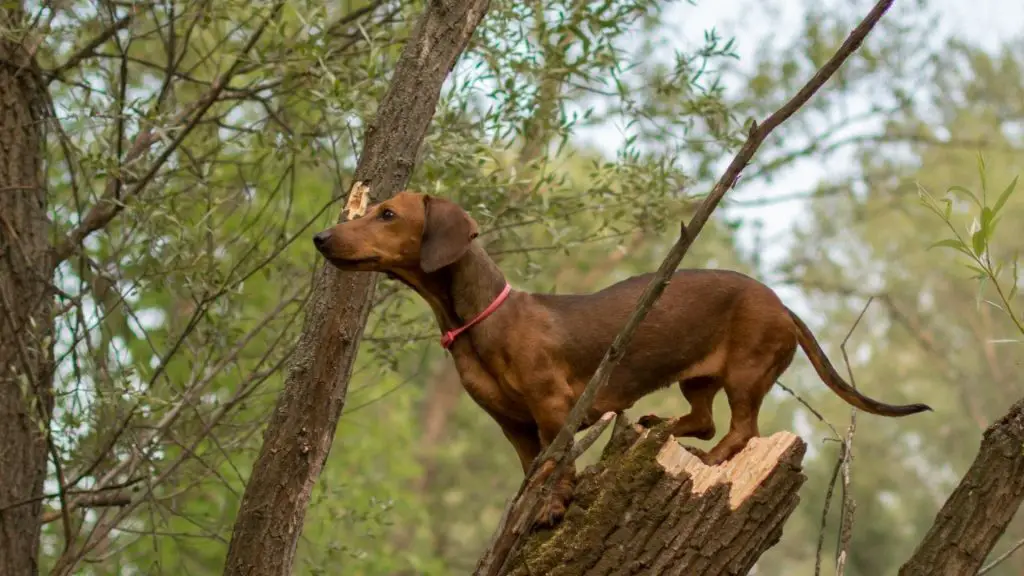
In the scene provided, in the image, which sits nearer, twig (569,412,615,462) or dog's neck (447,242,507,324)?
twig (569,412,615,462)

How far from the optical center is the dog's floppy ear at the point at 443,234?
5.48 metres

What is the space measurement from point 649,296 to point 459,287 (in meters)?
1.47

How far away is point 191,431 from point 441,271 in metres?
4.05

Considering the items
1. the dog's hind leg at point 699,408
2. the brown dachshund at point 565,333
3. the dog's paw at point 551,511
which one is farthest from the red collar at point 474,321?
the dog's hind leg at point 699,408

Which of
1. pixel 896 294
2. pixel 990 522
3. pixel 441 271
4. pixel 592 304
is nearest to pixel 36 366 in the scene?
pixel 441 271

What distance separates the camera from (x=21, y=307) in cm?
720

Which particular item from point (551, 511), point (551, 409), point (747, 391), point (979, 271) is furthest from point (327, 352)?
point (979, 271)

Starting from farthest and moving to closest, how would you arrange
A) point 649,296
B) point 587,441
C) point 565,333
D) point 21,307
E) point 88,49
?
point 88,49 → point 21,307 → point 565,333 → point 587,441 → point 649,296

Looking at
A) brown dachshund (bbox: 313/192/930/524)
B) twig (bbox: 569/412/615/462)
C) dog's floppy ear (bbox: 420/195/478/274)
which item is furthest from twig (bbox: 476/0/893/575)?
dog's floppy ear (bbox: 420/195/478/274)

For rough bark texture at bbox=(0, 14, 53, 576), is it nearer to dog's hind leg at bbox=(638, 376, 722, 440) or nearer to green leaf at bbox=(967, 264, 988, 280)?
dog's hind leg at bbox=(638, 376, 722, 440)

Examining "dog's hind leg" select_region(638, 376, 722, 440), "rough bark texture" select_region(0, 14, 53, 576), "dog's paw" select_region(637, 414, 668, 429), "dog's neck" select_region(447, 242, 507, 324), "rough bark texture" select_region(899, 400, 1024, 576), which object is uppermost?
"rough bark texture" select_region(0, 14, 53, 576)

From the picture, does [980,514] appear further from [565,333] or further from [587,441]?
[565,333]

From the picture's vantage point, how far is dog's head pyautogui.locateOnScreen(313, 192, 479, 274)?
17.7 ft

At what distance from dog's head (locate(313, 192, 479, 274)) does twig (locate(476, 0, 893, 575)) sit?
1.06 metres
